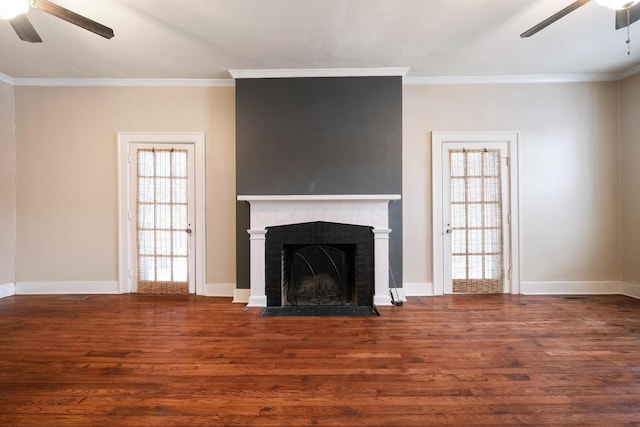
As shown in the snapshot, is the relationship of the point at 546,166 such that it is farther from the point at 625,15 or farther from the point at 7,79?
the point at 7,79

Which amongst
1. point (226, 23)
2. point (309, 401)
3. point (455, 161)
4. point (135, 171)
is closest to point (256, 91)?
point (226, 23)

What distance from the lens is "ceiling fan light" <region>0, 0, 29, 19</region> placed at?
2104mm

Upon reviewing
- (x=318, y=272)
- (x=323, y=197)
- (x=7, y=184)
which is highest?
(x=7, y=184)

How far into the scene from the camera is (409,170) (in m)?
4.23

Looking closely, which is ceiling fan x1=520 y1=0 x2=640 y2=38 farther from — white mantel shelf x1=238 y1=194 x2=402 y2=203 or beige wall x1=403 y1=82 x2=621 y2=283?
white mantel shelf x1=238 y1=194 x2=402 y2=203

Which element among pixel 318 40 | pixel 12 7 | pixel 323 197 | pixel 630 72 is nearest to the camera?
pixel 12 7

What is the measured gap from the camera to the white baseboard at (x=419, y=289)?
4188 mm

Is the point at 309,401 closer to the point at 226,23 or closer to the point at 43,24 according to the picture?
the point at 226,23

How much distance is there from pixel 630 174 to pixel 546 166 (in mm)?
987

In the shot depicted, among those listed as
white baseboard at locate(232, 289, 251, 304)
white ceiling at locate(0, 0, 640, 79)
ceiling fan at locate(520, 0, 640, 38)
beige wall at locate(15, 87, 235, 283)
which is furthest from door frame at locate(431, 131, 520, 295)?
beige wall at locate(15, 87, 235, 283)

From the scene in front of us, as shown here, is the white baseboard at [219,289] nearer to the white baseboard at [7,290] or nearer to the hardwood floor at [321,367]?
the hardwood floor at [321,367]

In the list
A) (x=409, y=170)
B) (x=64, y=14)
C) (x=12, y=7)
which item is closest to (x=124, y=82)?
(x=12, y=7)

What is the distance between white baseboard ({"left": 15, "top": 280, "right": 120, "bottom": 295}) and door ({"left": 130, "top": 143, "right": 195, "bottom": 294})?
0.34 meters

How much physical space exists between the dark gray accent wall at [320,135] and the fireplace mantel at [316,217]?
22 cm
